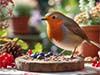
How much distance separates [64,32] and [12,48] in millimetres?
206

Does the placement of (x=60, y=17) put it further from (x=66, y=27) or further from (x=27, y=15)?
(x=27, y=15)

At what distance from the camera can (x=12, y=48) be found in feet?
5.27

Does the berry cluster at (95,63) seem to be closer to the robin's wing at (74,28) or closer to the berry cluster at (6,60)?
the robin's wing at (74,28)

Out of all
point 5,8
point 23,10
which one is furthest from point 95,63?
point 23,10

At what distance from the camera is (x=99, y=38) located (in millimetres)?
1844

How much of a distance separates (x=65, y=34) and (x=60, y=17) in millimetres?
69

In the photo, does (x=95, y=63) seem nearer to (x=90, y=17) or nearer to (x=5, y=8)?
(x=90, y=17)

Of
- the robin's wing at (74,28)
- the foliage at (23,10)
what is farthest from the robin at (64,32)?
the foliage at (23,10)

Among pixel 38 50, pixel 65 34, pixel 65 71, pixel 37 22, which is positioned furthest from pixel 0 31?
pixel 37 22

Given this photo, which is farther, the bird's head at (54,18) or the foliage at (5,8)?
the foliage at (5,8)

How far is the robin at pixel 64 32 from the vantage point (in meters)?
1.57

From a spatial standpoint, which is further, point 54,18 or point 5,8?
point 5,8

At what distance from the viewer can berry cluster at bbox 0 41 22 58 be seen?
1602mm

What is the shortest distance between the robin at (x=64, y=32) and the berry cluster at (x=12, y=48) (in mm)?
133
